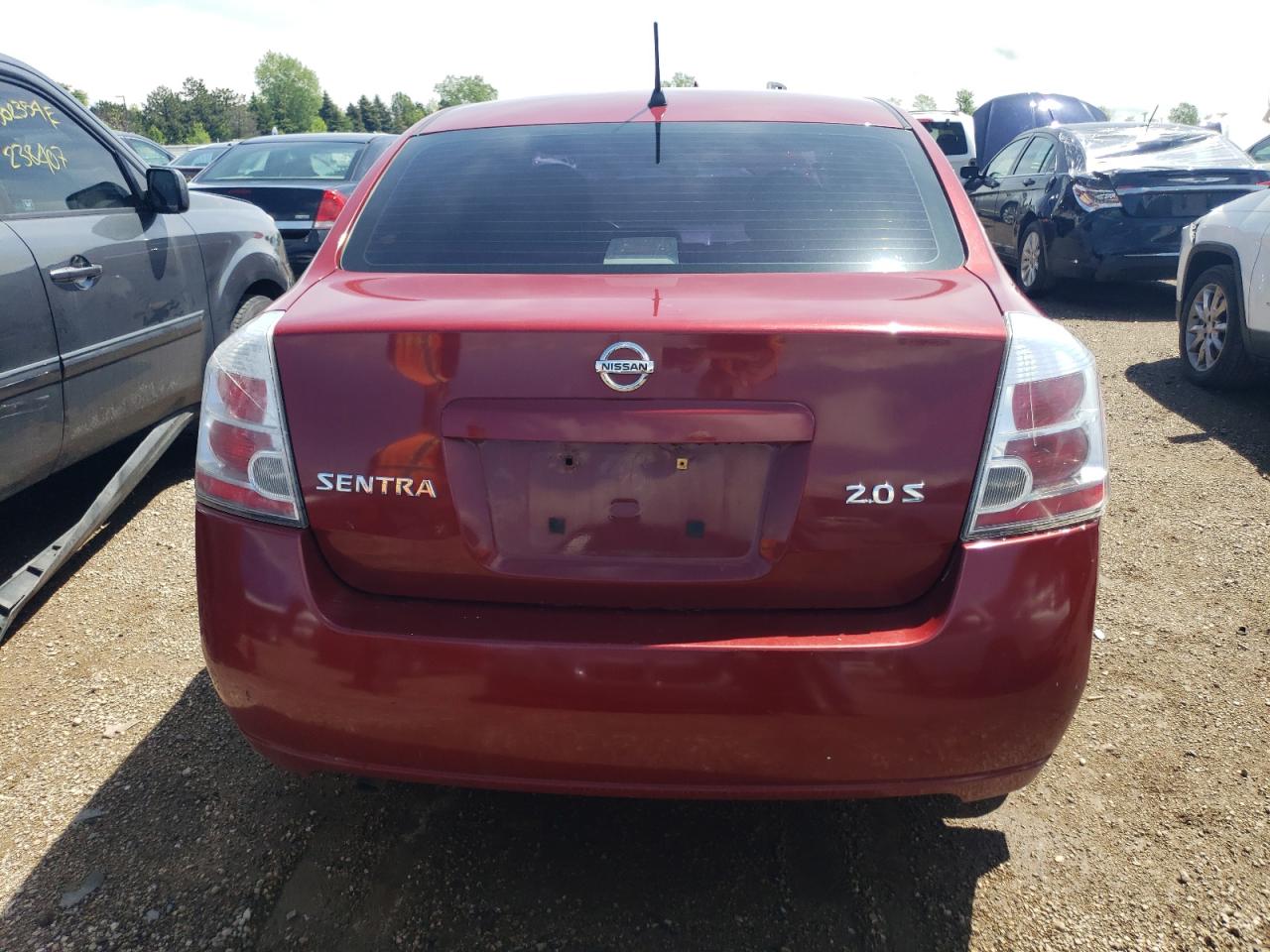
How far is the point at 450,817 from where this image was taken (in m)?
2.39

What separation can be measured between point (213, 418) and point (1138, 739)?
247cm

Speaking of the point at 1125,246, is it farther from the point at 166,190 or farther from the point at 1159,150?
the point at 166,190

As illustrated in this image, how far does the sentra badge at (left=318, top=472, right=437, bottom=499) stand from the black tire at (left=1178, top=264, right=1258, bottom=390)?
5296mm

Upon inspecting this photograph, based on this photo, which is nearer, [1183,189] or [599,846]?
[599,846]

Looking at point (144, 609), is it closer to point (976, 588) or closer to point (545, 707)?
point (545, 707)

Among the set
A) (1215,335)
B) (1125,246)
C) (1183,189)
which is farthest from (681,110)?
(1183,189)

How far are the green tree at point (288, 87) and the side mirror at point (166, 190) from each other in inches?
4774

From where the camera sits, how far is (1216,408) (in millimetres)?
5715

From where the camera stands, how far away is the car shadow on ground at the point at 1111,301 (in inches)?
334

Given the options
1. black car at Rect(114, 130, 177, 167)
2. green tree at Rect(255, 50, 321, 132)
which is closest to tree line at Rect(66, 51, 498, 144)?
green tree at Rect(255, 50, 321, 132)

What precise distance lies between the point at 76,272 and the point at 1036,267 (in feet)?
26.5

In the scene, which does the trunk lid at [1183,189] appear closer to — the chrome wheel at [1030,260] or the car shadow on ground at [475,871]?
the chrome wheel at [1030,260]

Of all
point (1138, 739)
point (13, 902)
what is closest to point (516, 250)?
point (13, 902)

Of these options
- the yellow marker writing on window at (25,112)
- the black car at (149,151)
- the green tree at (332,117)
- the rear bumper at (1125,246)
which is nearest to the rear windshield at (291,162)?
the yellow marker writing on window at (25,112)
